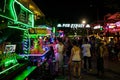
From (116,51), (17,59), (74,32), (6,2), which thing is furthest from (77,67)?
(74,32)

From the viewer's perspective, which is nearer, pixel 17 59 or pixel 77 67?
pixel 17 59

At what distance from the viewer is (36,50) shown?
12070 millimetres

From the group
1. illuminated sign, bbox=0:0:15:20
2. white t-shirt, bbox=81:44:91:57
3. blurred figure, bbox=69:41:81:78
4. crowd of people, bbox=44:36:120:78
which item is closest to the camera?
illuminated sign, bbox=0:0:15:20

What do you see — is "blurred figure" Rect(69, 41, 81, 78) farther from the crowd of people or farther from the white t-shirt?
the white t-shirt

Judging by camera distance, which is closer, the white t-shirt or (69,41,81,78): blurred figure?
(69,41,81,78): blurred figure

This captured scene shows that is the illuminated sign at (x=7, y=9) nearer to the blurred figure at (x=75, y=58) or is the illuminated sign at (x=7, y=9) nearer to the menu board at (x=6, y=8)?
the menu board at (x=6, y=8)

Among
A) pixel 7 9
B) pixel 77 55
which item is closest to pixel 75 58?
pixel 77 55

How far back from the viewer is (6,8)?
6258 millimetres

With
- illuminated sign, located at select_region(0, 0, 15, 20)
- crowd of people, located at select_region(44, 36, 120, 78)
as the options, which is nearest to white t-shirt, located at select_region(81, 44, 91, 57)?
crowd of people, located at select_region(44, 36, 120, 78)

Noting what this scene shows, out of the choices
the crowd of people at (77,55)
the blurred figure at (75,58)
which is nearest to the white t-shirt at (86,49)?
the crowd of people at (77,55)

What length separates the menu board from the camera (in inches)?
231

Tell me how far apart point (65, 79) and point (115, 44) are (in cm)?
1059

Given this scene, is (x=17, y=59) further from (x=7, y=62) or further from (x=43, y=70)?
(x=43, y=70)

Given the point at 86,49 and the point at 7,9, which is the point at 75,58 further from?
the point at 7,9
